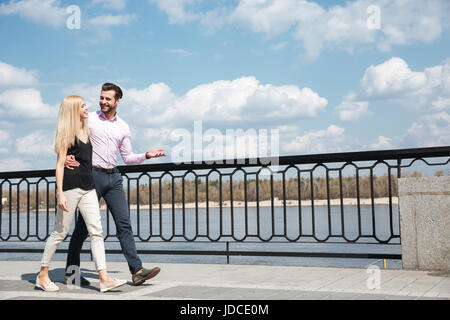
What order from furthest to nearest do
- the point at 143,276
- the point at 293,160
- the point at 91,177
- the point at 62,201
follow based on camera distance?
the point at 293,160 → the point at 143,276 → the point at 91,177 → the point at 62,201

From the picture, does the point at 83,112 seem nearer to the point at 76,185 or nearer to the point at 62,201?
the point at 76,185

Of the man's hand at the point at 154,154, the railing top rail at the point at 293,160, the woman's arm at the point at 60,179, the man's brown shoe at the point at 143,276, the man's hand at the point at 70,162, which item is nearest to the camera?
the woman's arm at the point at 60,179

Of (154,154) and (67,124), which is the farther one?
(154,154)

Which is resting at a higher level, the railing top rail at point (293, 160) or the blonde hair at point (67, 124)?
the blonde hair at point (67, 124)

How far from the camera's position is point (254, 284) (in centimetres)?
535

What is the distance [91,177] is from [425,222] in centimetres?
380

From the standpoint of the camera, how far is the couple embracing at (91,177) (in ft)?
16.3

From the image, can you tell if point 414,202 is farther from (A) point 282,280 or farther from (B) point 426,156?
(A) point 282,280

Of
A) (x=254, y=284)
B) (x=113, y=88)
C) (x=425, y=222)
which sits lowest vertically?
(x=254, y=284)

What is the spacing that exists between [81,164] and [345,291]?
275cm

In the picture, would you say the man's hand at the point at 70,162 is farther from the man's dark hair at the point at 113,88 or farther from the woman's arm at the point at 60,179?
the man's dark hair at the point at 113,88

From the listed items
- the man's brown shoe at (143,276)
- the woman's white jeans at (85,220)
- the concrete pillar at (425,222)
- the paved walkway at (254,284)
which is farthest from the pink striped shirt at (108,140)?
the concrete pillar at (425,222)

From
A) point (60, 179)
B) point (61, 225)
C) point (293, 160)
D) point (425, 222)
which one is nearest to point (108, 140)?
point (60, 179)

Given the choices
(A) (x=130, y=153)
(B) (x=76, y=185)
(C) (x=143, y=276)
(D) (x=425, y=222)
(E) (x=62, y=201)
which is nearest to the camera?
(E) (x=62, y=201)
